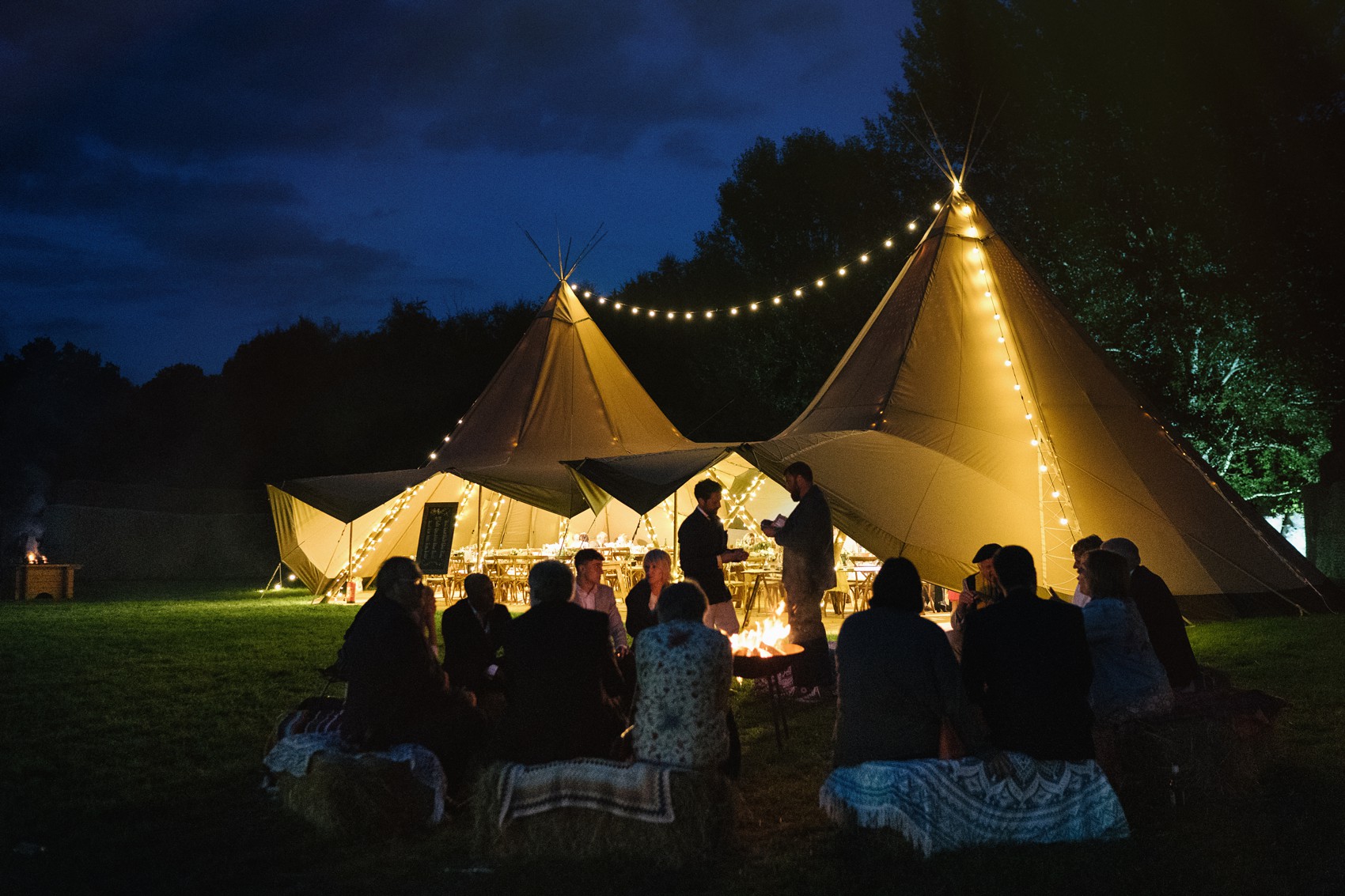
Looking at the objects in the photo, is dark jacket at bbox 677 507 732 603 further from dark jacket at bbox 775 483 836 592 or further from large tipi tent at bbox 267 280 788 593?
large tipi tent at bbox 267 280 788 593

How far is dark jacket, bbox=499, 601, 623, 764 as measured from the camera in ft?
12.4

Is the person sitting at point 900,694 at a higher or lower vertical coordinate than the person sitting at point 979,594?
lower

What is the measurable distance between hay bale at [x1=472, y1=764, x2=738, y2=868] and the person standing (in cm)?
286

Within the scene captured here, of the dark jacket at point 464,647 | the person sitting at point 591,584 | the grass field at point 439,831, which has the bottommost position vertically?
the grass field at point 439,831

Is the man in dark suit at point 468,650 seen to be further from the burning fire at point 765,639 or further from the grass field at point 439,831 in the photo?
the burning fire at point 765,639

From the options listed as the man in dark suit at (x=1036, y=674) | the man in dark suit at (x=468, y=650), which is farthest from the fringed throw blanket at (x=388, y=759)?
the man in dark suit at (x=1036, y=674)

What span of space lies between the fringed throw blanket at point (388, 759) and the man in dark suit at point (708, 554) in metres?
2.99

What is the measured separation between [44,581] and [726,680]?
45.5 feet

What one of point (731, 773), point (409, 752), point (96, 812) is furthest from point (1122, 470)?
point (96, 812)

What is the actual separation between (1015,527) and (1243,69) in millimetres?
8475

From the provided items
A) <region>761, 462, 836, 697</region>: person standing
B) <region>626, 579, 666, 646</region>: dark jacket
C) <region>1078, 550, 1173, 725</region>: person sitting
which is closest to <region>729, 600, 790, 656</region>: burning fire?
<region>761, 462, 836, 697</region>: person standing

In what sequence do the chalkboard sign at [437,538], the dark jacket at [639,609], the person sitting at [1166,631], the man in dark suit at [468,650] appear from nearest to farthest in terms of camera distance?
the person sitting at [1166,631] → the man in dark suit at [468,650] → the dark jacket at [639,609] → the chalkboard sign at [437,538]

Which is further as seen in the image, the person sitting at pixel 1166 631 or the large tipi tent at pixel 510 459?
the large tipi tent at pixel 510 459

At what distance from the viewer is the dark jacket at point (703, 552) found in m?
6.94
